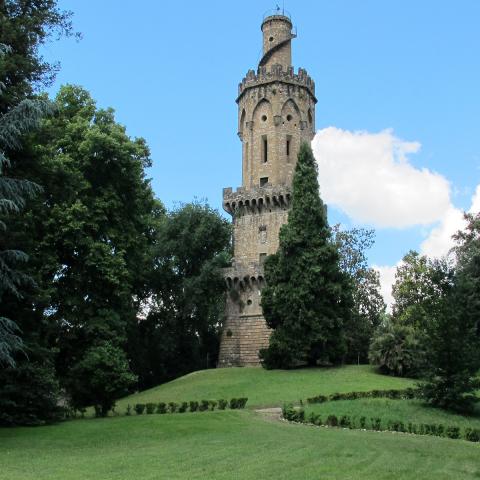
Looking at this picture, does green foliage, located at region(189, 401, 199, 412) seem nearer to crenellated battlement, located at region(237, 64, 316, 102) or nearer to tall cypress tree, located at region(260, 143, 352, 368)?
tall cypress tree, located at region(260, 143, 352, 368)

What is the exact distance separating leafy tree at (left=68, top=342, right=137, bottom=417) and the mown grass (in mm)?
5253

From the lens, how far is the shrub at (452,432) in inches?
915

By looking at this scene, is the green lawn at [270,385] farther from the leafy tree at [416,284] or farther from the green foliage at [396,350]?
the leafy tree at [416,284]

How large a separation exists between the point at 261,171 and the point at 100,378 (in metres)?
26.4

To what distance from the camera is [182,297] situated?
5081 centimetres

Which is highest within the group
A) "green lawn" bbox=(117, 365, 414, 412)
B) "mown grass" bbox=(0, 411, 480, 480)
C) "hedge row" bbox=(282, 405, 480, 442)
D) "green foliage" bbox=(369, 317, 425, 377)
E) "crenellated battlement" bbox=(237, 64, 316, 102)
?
"crenellated battlement" bbox=(237, 64, 316, 102)

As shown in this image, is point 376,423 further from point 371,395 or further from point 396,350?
point 396,350

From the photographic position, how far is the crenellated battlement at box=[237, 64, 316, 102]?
5312 centimetres

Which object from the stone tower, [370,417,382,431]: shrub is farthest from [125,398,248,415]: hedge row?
the stone tower

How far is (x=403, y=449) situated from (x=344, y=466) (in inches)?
145

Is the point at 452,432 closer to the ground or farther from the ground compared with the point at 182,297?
closer to the ground

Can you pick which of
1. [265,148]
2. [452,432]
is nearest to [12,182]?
[452,432]

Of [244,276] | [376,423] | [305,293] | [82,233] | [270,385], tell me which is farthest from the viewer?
[244,276]

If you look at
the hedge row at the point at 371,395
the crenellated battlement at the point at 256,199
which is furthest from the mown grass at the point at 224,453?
the crenellated battlement at the point at 256,199
